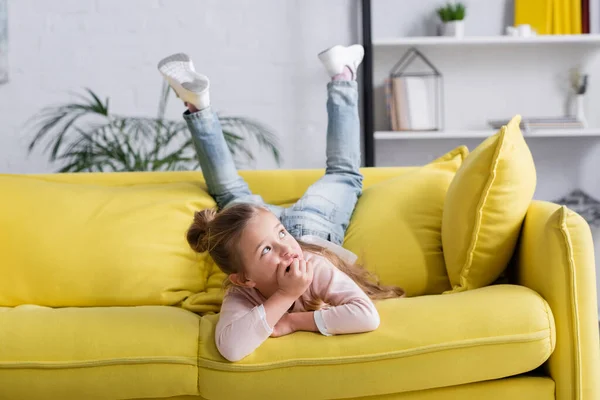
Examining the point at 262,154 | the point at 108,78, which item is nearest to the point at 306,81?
the point at 262,154

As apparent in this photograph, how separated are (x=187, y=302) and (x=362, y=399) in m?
0.59

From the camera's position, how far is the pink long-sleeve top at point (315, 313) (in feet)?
5.16

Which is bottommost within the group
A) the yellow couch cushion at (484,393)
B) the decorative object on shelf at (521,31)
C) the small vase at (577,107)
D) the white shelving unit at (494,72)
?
the yellow couch cushion at (484,393)

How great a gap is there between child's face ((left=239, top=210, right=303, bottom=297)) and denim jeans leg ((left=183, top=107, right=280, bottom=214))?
62 cm

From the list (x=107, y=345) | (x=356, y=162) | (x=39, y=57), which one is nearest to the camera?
(x=107, y=345)

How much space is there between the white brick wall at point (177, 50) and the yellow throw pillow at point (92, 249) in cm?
117

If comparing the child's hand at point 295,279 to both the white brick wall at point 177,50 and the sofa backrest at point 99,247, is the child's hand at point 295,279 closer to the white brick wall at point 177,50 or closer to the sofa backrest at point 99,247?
the sofa backrest at point 99,247

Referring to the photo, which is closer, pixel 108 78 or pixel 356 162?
pixel 356 162

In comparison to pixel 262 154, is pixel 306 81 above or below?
above

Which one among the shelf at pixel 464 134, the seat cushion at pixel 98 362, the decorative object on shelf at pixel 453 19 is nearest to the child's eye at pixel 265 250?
the seat cushion at pixel 98 362

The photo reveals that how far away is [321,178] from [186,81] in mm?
489

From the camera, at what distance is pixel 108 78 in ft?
10.9

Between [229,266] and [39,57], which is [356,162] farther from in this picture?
[39,57]

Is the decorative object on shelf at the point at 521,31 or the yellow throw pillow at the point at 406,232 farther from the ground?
the decorative object on shelf at the point at 521,31
